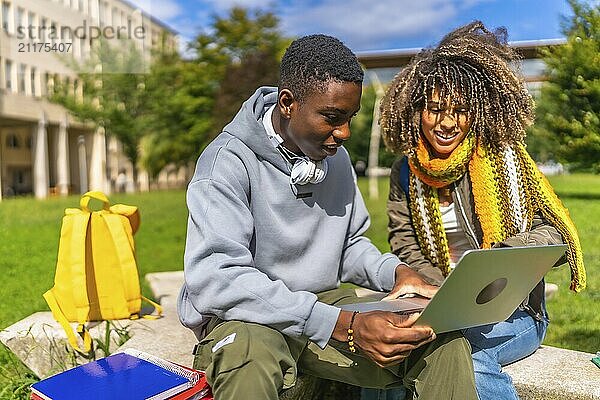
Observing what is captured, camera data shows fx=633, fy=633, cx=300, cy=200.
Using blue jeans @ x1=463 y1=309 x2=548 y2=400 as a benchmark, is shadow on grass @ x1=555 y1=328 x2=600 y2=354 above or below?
below

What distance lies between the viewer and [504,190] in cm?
208

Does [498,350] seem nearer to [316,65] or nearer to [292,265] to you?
[292,265]

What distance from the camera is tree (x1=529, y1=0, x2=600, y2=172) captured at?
3.10 metres

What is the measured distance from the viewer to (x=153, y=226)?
23.0 feet

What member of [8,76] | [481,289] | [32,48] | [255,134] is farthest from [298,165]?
[8,76]

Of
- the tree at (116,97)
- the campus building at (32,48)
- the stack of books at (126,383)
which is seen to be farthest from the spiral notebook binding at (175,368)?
the tree at (116,97)

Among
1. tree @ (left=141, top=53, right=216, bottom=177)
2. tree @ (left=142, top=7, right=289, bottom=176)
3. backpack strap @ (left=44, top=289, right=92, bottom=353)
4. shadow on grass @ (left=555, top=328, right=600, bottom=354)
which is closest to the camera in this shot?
backpack strap @ (left=44, top=289, right=92, bottom=353)

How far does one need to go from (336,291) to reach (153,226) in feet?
17.1

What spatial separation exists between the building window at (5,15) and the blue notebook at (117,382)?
2.89m

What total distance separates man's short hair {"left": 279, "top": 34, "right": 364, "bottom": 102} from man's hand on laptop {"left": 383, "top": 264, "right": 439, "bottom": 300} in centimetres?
63

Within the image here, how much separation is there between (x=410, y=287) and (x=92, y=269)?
139 cm

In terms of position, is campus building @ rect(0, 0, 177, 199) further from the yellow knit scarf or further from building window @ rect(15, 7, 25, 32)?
the yellow knit scarf

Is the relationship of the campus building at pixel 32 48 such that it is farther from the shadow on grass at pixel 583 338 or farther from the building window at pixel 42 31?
the shadow on grass at pixel 583 338

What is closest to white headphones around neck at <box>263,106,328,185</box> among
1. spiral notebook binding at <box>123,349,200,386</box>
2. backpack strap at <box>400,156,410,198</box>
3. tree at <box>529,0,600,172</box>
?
backpack strap at <box>400,156,410,198</box>
